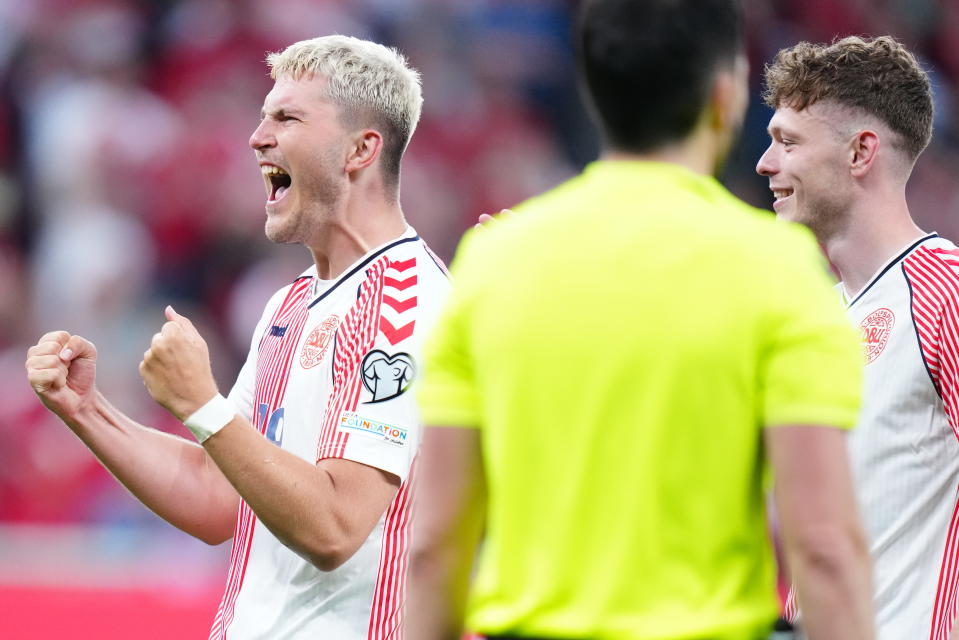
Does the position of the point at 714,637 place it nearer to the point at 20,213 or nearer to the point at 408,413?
the point at 408,413

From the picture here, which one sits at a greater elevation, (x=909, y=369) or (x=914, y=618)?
(x=909, y=369)

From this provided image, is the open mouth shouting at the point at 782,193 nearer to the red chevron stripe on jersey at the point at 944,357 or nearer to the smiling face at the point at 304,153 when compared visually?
the red chevron stripe on jersey at the point at 944,357

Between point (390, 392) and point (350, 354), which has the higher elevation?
point (350, 354)

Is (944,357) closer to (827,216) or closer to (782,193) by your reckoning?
(827,216)

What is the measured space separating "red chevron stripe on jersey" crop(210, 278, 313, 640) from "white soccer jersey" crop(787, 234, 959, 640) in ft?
4.91

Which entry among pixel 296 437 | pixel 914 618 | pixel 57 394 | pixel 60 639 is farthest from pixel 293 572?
pixel 60 639

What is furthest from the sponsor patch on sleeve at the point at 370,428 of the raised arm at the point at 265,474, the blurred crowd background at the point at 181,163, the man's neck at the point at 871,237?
the blurred crowd background at the point at 181,163

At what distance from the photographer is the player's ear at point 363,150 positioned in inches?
155

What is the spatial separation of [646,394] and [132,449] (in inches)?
84.5

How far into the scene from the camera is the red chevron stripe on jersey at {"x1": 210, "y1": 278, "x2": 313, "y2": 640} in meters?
3.75

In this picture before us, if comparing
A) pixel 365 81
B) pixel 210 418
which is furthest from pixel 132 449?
pixel 365 81

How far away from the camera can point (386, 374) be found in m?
3.50

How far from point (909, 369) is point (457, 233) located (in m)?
6.50

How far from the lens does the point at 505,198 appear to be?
1047cm
